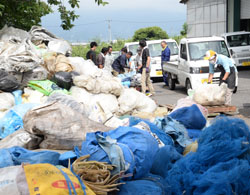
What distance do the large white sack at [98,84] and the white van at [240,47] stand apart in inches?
530

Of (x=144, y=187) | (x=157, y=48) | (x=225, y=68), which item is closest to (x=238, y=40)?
(x=157, y=48)

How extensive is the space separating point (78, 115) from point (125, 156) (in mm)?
1477

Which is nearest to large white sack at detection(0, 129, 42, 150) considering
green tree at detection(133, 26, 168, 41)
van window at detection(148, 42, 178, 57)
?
van window at detection(148, 42, 178, 57)

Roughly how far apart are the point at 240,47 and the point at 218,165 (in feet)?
Answer: 60.3

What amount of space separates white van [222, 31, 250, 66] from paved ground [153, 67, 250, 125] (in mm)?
1416

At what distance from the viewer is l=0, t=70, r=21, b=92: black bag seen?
712cm

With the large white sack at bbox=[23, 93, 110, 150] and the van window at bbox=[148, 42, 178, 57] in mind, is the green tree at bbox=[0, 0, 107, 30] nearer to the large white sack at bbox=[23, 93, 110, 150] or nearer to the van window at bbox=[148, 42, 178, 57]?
the large white sack at bbox=[23, 93, 110, 150]

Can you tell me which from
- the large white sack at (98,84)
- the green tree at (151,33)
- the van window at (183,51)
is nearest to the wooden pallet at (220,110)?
the large white sack at (98,84)

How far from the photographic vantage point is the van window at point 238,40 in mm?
21539

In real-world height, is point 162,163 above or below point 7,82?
below

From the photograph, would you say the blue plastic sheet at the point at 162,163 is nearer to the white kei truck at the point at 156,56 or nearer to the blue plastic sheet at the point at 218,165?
the blue plastic sheet at the point at 218,165

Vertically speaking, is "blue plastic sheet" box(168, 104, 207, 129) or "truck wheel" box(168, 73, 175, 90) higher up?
"blue plastic sheet" box(168, 104, 207, 129)

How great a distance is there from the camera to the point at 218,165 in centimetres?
368

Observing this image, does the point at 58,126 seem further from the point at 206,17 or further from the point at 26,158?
the point at 206,17
